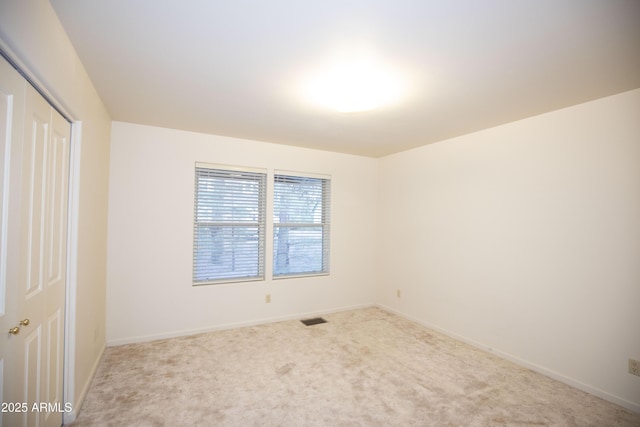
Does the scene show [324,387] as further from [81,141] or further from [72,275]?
[81,141]

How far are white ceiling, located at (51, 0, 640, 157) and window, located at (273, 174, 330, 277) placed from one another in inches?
61.6

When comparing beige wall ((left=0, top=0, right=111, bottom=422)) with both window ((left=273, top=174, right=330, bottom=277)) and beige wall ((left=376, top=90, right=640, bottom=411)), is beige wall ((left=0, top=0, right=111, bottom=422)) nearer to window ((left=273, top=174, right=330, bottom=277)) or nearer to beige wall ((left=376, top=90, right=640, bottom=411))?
window ((left=273, top=174, right=330, bottom=277))

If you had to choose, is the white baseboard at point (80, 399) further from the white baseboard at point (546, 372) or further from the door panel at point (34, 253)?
the white baseboard at point (546, 372)

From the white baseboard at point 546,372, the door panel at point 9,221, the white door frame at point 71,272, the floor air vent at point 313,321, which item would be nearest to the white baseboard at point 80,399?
the white door frame at point 71,272

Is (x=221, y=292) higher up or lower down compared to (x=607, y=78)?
lower down

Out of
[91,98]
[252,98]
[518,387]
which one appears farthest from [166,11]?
[518,387]

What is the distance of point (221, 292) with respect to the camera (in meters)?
3.85

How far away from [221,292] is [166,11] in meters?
3.14

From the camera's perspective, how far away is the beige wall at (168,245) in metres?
3.34

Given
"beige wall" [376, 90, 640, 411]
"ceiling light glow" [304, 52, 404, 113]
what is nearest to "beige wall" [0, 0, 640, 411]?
"beige wall" [376, 90, 640, 411]

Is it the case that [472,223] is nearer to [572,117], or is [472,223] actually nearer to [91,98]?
[572,117]

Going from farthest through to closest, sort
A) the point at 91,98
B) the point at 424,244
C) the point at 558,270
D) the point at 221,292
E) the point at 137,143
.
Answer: the point at 424,244 → the point at 221,292 → the point at 137,143 → the point at 558,270 → the point at 91,98

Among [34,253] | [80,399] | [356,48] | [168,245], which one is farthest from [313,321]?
[356,48]

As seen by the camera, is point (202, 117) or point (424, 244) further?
point (424, 244)
